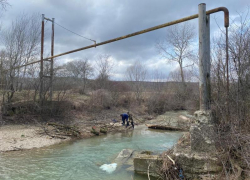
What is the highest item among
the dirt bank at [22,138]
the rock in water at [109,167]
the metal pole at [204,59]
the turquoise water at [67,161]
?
the metal pole at [204,59]

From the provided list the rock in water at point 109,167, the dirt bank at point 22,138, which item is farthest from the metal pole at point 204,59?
the dirt bank at point 22,138

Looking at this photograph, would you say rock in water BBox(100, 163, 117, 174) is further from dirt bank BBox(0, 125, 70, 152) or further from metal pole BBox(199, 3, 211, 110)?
dirt bank BBox(0, 125, 70, 152)

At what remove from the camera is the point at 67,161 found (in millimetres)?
10320

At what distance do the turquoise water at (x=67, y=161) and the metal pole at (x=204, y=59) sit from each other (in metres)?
3.86

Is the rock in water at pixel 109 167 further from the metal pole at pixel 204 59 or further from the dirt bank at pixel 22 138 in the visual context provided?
the dirt bank at pixel 22 138

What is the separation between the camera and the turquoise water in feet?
27.1

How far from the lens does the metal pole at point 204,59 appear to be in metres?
6.38

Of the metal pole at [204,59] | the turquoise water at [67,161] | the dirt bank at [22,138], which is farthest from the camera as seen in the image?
the dirt bank at [22,138]

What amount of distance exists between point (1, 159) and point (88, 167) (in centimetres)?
458

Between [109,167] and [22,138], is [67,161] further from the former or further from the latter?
[22,138]

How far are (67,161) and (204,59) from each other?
26.1ft

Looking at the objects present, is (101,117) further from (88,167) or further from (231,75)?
(231,75)

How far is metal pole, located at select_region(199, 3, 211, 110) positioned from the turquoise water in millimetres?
3864

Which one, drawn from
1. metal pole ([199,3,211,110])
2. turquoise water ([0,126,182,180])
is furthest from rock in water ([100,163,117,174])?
metal pole ([199,3,211,110])
